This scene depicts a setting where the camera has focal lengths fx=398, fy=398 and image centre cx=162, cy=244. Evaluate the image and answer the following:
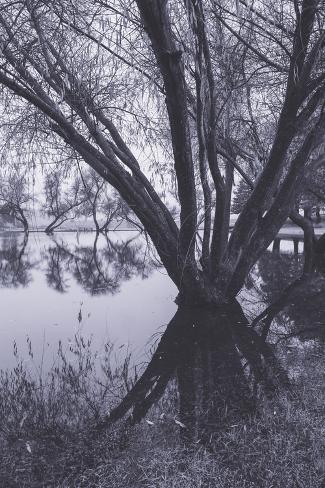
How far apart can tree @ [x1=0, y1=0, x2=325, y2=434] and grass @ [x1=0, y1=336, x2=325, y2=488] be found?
346 mm

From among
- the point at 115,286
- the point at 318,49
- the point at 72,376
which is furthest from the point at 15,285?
the point at 318,49

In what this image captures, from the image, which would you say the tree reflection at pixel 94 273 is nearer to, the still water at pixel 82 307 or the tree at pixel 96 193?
the still water at pixel 82 307

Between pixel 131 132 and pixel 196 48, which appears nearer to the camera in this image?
pixel 196 48

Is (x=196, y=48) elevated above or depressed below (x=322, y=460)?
above

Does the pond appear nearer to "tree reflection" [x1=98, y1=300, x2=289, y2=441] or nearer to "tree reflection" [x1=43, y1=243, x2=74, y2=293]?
"tree reflection" [x1=43, y1=243, x2=74, y2=293]

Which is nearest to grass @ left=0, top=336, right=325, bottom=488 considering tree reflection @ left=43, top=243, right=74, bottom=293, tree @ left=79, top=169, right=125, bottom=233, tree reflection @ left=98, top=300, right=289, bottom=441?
tree reflection @ left=98, top=300, right=289, bottom=441

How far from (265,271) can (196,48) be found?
1097 centimetres

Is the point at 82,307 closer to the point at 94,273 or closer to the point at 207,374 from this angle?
the point at 207,374

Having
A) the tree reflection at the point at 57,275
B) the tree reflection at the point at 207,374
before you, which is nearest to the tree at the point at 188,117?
the tree reflection at the point at 207,374

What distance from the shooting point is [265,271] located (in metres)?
14.5

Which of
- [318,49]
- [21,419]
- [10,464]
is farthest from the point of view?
[318,49]

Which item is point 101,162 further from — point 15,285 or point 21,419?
point 15,285

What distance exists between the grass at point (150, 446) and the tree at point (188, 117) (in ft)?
1.13

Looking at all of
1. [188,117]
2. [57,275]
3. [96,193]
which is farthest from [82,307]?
[57,275]
